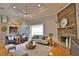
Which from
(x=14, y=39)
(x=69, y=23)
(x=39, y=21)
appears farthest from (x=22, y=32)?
(x=69, y=23)

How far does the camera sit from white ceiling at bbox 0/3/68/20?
6.72ft

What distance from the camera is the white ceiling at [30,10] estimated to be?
2.05m

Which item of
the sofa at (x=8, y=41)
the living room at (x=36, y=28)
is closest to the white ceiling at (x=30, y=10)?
the living room at (x=36, y=28)

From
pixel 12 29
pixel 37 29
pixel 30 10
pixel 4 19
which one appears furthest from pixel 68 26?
pixel 4 19

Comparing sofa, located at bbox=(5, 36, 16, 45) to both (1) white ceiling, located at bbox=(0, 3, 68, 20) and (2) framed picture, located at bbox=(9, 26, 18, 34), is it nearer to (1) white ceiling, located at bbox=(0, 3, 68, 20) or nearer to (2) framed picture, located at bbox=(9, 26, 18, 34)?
(2) framed picture, located at bbox=(9, 26, 18, 34)

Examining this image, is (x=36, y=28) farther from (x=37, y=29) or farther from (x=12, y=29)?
(x=12, y=29)

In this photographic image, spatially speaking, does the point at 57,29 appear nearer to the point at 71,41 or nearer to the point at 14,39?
the point at 71,41

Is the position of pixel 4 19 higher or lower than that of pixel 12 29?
higher

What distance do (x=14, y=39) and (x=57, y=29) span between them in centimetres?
74

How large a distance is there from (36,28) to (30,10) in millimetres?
318

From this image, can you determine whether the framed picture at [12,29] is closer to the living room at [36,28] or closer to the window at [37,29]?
the living room at [36,28]

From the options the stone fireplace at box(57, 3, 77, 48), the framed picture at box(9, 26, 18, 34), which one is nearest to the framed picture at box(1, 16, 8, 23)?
the framed picture at box(9, 26, 18, 34)

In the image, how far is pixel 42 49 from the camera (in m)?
2.04

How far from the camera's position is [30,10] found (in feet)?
6.82
